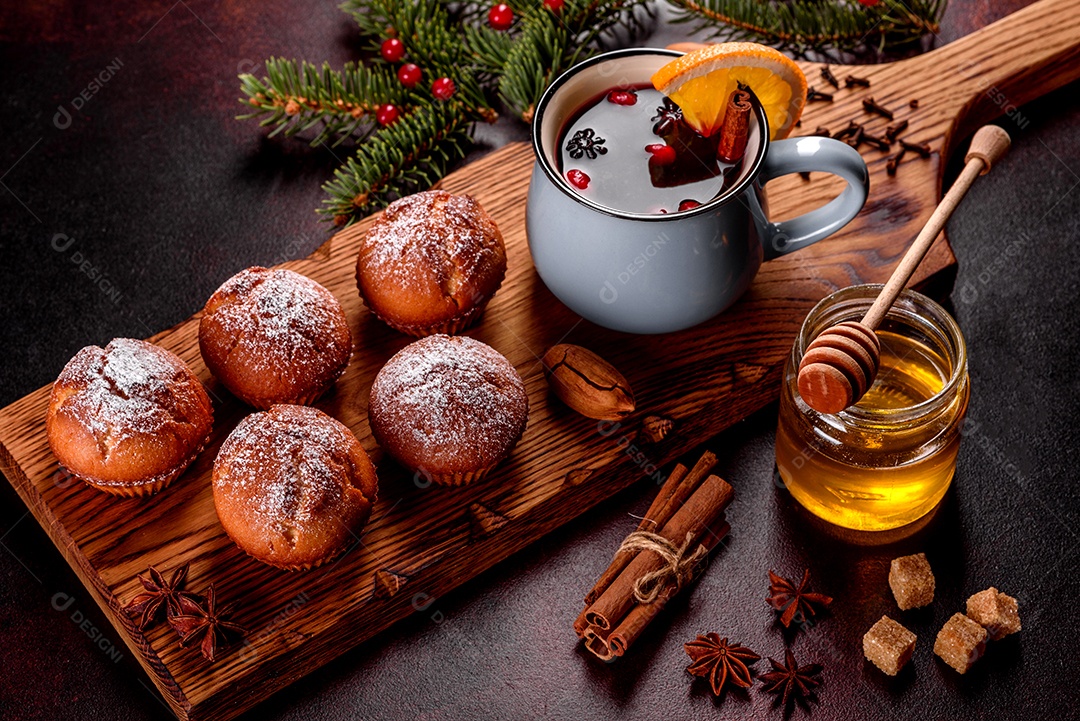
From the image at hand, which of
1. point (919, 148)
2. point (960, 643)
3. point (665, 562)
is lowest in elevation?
point (960, 643)

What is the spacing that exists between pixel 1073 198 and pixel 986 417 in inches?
20.0

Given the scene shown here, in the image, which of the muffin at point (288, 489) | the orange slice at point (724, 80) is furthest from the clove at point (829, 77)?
the muffin at point (288, 489)

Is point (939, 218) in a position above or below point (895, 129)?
above

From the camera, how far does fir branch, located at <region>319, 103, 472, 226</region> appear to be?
6.16 ft

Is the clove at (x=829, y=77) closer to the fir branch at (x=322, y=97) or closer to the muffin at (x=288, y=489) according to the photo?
the fir branch at (x=322, y=97)

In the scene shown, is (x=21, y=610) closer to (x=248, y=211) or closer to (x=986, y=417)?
(x=248, y=211)

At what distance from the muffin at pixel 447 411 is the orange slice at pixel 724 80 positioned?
1.44 ft

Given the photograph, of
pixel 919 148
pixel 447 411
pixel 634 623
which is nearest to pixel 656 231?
pixel 447 411

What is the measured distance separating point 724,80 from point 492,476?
63cm

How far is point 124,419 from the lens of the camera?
1.44 meters

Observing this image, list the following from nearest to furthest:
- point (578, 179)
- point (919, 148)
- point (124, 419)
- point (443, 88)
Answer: point (124, 419) → point (578, 179) → point (919, 148) → point (443, 88)

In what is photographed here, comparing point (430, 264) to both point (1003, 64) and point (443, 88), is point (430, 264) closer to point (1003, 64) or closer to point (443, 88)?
point (443, 88)

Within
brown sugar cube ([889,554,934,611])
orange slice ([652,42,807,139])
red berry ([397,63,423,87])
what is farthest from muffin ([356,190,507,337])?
brown sugar cube ([889,554,934,611])

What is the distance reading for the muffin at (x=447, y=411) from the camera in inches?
57.0
